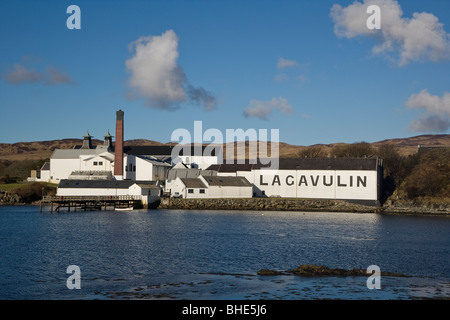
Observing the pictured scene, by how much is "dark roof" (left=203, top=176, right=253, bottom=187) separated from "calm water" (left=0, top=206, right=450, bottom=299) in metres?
21.0

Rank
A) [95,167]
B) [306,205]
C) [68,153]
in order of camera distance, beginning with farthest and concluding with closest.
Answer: [68,153], [95,167], [306,205]

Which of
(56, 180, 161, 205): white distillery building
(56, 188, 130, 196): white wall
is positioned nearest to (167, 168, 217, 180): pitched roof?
(56, 180, 161, 205): white distillery building

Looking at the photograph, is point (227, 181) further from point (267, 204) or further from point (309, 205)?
point (309, 205)

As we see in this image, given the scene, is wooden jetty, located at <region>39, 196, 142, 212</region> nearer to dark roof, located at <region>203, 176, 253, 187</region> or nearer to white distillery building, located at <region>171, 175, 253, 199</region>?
white distillery building, located at <region>171, 175, 253, 199</region>

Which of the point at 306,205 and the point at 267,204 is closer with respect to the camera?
the point at 306,205

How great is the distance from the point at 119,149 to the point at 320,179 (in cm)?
3259

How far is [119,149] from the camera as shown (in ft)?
275

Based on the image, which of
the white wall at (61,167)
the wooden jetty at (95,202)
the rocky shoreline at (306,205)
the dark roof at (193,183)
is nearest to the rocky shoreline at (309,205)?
the rocky shoreline at (306,205)

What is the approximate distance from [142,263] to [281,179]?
49277mm

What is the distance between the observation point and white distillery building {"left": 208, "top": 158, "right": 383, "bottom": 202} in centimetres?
7144

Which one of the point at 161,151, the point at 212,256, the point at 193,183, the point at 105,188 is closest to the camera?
the point at 212,256

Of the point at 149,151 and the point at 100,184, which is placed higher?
the point at 149,151

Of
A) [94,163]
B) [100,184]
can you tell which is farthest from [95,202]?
[94,163]

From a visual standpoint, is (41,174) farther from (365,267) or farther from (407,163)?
(365,267)
